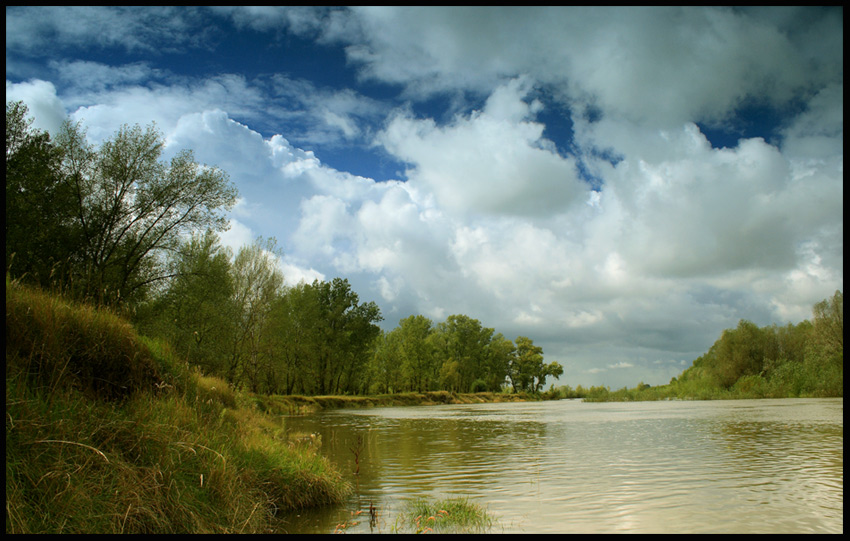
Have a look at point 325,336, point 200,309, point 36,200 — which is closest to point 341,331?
point 325,336

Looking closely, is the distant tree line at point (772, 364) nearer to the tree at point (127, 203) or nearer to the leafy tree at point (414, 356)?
the leafy tree at point (414, 356)

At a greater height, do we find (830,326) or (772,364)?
(830,326)

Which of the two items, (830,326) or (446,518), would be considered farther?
(830,326)

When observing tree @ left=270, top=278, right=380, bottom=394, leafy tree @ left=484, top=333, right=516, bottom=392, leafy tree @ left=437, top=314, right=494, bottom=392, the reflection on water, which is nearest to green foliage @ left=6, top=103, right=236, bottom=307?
Answer: the reflection on water

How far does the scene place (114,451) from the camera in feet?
17.8

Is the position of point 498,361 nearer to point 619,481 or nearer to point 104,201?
point 104,201

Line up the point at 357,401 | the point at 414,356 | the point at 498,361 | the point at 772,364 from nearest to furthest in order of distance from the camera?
1. the point at 772,364
2. the point at 357,401
3. the point at 414,356
4. the point at 498,361

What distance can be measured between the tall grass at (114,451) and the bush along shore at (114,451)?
0.5 inches

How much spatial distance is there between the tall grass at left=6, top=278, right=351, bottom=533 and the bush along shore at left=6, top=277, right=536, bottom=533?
1 centimetres

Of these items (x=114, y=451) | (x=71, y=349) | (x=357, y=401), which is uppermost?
(x=71, y=349)

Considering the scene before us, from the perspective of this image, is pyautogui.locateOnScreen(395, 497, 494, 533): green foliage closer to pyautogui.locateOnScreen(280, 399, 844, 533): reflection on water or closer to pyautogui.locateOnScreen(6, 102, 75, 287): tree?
pyautogui.locateOnScreen(280, 399, 844, 533): reflection on water

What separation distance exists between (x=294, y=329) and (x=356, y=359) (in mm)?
9780

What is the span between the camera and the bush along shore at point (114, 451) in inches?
178

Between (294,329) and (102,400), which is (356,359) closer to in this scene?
(294,329)
